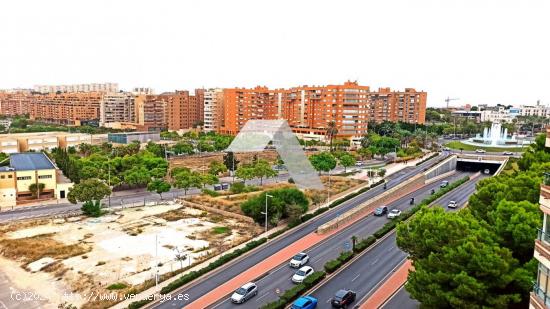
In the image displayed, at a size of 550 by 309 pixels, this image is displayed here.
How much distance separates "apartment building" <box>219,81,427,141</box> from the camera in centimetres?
10312

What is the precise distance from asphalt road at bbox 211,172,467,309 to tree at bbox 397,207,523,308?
30.5 ft

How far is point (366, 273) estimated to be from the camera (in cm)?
2966

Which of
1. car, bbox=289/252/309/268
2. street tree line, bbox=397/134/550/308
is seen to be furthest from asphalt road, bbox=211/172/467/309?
street tree line, bbox=397/134/550/308

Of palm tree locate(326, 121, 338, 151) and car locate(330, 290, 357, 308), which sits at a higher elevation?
palm tree locate(326, 121, 338, 151)

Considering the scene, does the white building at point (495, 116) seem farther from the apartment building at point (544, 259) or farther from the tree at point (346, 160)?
the apartment building at point (544, 259)

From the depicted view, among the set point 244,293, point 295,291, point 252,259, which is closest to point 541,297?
point 295,291

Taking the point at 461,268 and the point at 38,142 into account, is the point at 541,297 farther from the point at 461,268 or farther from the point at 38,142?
the point at 38,142

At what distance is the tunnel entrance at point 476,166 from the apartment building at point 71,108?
11852cm

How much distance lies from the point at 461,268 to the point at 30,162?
55.9 meters

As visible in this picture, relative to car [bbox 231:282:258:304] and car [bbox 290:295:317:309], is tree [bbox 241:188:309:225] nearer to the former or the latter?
car [bbox 231:282:258:304]

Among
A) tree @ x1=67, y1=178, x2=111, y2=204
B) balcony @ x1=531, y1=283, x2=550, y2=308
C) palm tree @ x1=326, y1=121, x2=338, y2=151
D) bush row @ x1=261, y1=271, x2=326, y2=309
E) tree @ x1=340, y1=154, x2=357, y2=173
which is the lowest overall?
bush row @ x1=261, y1=271, x2=326, y2=309

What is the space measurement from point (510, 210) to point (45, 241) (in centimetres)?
3591

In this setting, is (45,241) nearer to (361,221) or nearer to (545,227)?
(361,221)

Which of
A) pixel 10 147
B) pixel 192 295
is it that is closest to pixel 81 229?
pixel 192 295
